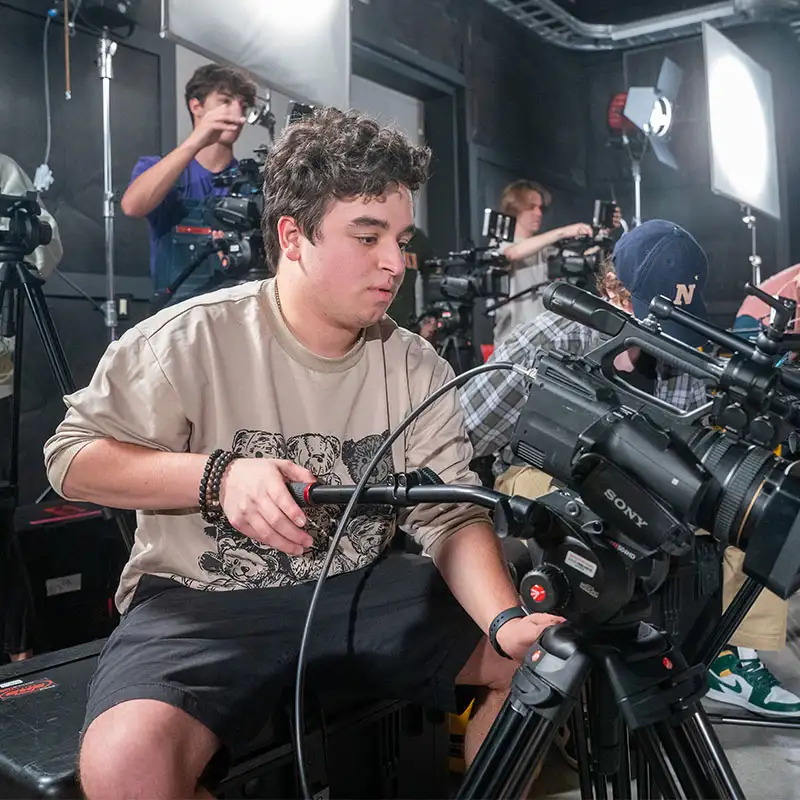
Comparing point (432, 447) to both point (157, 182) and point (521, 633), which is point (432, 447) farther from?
point (157, 182)

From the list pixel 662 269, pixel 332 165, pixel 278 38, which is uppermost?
pixel 278 38

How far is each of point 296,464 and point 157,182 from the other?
1716 millimetres

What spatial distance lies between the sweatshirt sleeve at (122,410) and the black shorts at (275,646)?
21 cm

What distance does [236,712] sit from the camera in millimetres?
961

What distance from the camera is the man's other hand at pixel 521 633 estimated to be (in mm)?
924

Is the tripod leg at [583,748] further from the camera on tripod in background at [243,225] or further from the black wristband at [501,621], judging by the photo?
the camera on tripod in background at [243,225]

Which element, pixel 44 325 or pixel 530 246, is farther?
pixel 530 246

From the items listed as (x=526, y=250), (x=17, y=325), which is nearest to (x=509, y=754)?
(x=17, y=325)

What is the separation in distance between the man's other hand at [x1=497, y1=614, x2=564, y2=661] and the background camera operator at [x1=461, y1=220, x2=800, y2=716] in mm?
726

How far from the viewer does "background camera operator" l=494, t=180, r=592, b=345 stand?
3807mm

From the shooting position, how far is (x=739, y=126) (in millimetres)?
4492

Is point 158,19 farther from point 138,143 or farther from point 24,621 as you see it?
point 24,621

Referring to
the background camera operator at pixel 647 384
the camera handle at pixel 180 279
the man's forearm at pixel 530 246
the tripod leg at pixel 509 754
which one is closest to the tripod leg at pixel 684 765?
the tripod leg at pixel 509 754

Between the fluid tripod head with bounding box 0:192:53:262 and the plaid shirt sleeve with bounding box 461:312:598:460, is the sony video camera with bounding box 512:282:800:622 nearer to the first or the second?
the plaid shirt sleeve with bounding box 461:312:598:460
